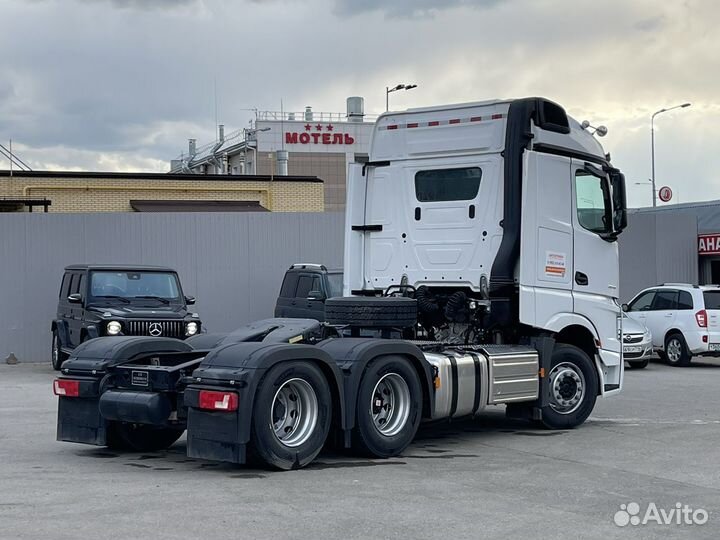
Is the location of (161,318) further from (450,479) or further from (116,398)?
(450,479)

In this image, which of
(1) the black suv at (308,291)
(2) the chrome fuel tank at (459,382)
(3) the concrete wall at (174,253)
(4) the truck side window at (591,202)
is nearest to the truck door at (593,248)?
(4) the truck side window at (591,202)

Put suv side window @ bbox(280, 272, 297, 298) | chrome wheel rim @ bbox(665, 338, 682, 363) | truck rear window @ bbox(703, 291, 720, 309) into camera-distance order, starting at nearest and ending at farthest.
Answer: suv side window @ bbox(280, 272, 297, 298) → truck rear window @ bbox(703, 291, 720, 309) → chrome wheel rim @ bbox(665, 338, 682, 363)

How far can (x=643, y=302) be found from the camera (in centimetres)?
2434

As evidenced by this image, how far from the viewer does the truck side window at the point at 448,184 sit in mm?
12617

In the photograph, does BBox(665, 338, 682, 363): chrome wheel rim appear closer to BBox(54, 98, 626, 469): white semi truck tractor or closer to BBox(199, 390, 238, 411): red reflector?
BBox(54, 98, 626, 469): white semi truck tractor

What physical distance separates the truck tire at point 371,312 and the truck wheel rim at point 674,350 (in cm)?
1309

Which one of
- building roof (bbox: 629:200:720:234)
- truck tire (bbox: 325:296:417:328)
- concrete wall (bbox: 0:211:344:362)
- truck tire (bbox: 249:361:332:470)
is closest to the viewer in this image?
truck tire (bbox: 249:361:332:470)

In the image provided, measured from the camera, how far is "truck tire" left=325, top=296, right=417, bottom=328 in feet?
37.8

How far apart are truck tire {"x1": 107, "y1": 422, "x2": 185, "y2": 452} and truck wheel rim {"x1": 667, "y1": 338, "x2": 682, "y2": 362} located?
14724 mm

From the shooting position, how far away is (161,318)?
63.5 ft

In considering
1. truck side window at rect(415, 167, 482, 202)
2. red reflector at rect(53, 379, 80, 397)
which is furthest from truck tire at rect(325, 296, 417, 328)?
red reflector at rect(53, 379, 80, 397)

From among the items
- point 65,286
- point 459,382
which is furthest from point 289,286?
point 459,382

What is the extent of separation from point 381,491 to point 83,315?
12530 mm

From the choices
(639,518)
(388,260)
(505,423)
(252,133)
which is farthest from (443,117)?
(252,133)
